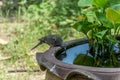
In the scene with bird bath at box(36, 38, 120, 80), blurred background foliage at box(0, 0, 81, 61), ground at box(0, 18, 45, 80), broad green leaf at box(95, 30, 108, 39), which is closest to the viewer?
bird bath at box(36, 38, 120, 80)

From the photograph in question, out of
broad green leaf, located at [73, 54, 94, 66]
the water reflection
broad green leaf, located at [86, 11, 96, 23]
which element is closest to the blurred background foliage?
the water reflection

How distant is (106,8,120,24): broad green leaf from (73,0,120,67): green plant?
0.04m

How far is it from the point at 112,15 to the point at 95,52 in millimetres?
323

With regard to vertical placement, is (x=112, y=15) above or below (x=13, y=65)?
above

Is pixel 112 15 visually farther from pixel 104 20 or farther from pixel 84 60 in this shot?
pixel 84 60

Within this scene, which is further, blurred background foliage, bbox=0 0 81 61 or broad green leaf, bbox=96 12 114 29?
blurred background foliage, bbox=0 0 81 61

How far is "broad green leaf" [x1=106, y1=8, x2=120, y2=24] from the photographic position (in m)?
1.82

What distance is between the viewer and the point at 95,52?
2.10 m

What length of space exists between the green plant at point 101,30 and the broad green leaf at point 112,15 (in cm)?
4

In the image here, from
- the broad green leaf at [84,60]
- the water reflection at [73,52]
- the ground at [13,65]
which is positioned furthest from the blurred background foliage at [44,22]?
the broad green leaf at [84,60]

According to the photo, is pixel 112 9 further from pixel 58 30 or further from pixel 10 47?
pixel 58 30

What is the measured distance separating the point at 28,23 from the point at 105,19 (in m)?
2.88

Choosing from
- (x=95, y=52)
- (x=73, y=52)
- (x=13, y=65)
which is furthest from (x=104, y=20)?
(x=13, y=65)

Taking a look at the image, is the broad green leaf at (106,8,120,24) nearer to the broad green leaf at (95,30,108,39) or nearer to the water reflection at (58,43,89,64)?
the broad green leaf at (95,30,108,39)
